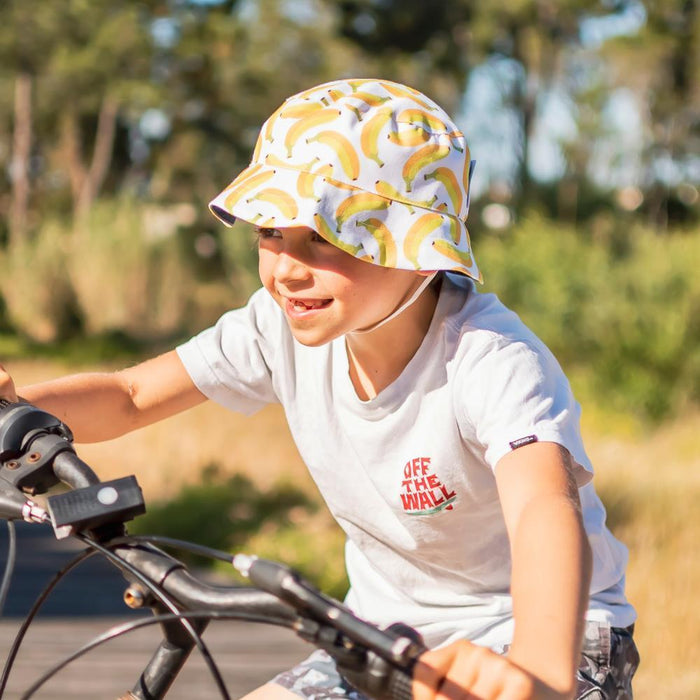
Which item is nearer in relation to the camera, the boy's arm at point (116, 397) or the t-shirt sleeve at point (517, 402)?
the t-shirt sleeve at point (517, 402)

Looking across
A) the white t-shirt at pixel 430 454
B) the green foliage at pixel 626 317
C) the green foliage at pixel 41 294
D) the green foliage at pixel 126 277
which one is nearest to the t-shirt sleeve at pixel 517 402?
the white t-shirt at pixel 430 454

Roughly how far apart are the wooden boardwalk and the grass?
2.49ft

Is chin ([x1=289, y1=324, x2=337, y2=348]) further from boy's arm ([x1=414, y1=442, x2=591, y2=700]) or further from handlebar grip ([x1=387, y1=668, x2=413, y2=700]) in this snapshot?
handlebar grip ([x1=387, y1=668, x2=413, y2=700])

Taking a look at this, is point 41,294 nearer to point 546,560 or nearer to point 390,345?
point 390,345

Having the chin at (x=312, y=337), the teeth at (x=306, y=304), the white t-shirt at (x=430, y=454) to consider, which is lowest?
the white t-shirt at (x=430, y=454)

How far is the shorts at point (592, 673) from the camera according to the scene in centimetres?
187

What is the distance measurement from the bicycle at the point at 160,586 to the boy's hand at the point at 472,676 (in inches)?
1.5

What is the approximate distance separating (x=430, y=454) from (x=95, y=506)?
74 centimetres

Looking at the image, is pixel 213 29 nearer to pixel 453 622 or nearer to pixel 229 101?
pixel 229 101

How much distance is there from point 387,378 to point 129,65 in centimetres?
1904

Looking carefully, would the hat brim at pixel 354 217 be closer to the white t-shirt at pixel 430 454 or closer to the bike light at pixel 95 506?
the white t-shirt at pixel 430 454

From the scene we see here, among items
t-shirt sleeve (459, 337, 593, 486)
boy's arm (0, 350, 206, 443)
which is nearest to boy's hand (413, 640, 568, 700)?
t-shirt sleeve (459, 337, 593, 486)

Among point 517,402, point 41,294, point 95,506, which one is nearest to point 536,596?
point 517,402

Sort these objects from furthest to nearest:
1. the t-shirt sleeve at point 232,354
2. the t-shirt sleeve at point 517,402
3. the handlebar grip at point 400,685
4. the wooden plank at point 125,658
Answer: the wooden plank at point 125,658, the t-shirt sleeve at point 232,354, the t-shirt sleeve at point 517,402, the handlebar grip at point 400,685
